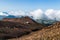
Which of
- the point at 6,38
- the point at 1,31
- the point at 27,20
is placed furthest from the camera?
the point at 27,20

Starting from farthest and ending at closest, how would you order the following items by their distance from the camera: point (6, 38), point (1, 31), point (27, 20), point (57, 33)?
1. point (27, 20)
2. point (1, 31)
3. point (6, 38)
4. point (57, 33)

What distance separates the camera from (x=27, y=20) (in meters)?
132

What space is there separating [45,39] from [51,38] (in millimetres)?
1234

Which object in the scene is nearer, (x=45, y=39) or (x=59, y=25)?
(x=45, y=39)

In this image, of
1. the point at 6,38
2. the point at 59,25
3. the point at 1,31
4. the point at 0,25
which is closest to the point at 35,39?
the point at 59,25

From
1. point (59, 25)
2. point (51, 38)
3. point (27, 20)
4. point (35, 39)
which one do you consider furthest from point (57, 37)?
point (27, 20)

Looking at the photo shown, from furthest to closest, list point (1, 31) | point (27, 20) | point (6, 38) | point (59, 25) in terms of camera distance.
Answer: point (27, 20)
point (1, 31)
point (6, 38)
point (59, 25)

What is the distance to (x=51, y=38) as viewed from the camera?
45.8m

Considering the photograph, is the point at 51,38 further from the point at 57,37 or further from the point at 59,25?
the point at 59,25

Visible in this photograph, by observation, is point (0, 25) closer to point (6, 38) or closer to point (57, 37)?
point (6, 38)

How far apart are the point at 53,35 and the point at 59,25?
1358 centimetres

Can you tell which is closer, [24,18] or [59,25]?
[59,25]

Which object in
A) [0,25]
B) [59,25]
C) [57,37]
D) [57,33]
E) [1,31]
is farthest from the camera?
[0,25]

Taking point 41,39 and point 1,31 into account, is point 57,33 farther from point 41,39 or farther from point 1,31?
point 1,31
